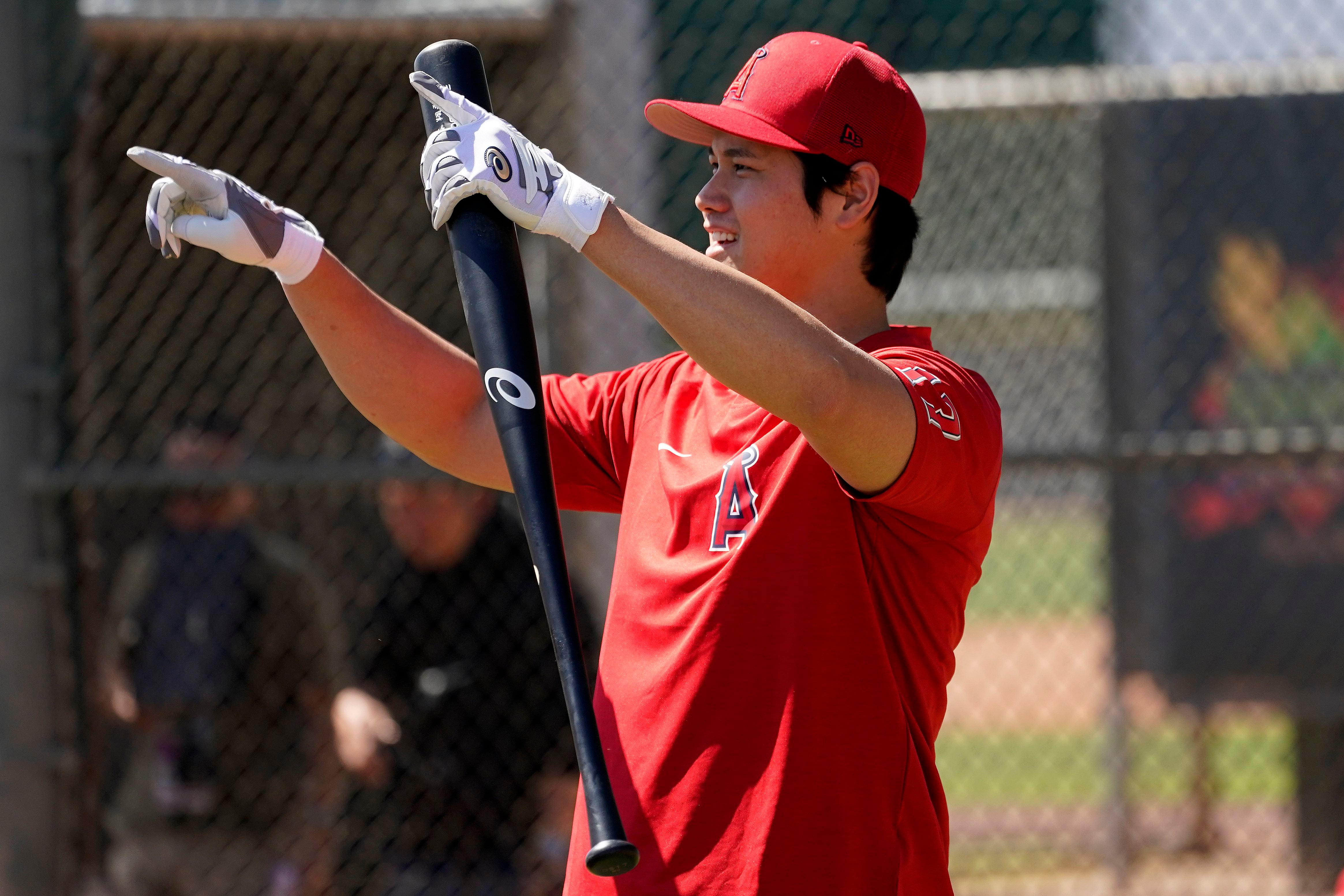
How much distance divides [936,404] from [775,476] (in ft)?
0.79

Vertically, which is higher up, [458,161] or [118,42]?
[118,42]

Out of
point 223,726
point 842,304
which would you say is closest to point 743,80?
point 842,304

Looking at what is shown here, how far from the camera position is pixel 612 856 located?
1602 millimetres

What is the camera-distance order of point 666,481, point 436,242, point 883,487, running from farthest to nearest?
point 436,242
point 666,481
point 883,487

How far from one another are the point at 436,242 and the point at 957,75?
2.27 metres

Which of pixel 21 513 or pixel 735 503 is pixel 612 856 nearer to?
pixel 735 503

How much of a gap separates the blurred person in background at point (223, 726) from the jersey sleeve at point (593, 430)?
7.20 feet

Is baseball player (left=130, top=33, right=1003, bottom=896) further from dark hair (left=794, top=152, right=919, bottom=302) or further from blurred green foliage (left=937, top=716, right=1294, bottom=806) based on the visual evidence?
blurred green foliage (left=937, top=716, right=1294, bottom=806)

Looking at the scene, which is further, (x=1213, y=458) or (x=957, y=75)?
(x=957, y=75)

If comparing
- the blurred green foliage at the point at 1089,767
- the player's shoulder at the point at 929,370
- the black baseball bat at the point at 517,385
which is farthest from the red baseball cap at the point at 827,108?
the blurred green foliage at the point at 1089,767

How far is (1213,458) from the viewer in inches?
139

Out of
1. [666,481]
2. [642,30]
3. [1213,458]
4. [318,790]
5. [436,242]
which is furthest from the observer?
[436,242]

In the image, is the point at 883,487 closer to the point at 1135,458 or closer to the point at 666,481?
the point at 666,481

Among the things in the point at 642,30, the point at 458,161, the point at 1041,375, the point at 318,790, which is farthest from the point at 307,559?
the point at 458,161
